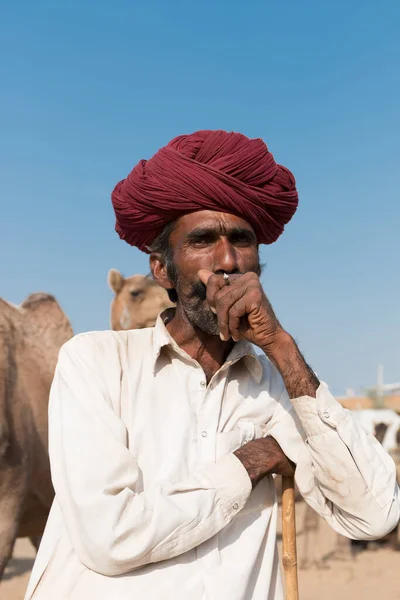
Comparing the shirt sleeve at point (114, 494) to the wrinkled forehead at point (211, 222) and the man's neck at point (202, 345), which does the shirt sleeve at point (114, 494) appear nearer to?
the man's neck at point (202, 345)

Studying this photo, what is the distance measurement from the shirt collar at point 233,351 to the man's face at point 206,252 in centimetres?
10

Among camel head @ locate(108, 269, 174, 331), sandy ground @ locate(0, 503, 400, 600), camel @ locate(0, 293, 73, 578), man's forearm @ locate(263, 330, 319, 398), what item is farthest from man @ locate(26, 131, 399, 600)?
sandy ground @ locate(0, 503, 400, 600)

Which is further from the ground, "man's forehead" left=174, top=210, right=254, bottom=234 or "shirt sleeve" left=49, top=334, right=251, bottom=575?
"man's forehead" left=174, top=210, right=254, bottom=234

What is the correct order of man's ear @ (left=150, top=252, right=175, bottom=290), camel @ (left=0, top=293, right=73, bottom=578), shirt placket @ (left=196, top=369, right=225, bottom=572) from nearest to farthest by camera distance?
shirt placket @ (left=196, top=369, right=225, bottom=572) < man's ear @ (left=150, top=252, right=175, bottom=290) < camel @ (left=0, top=293, right=73, bottom=578)

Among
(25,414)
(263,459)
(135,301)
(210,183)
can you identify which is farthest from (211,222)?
(135,301)

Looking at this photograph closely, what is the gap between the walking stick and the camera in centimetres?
258

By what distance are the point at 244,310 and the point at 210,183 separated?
48 centimetres

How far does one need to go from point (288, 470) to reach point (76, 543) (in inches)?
27.1

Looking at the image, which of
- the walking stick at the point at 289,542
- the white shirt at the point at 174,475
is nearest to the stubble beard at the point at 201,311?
the white shirt at the point at 174,475

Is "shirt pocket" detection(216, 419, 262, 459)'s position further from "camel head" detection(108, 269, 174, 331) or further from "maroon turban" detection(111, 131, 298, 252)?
"camel head" detection(108, 269, 174, 331)

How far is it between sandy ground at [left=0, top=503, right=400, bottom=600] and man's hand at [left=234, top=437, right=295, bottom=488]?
7.24 m

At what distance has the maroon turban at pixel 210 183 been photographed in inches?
106

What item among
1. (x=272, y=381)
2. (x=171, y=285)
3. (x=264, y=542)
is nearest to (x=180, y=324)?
(x=171, y=285)

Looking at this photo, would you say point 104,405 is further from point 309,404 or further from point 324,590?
point 324,590
